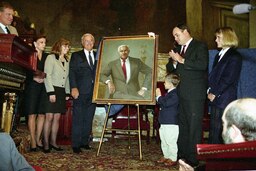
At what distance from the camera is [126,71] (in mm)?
4754

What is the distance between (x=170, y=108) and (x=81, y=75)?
1700 millimetres

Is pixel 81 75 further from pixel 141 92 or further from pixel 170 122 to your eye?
pixel 170 122

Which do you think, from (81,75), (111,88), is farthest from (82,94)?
(111,88)

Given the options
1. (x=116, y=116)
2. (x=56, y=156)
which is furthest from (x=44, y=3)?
(x=56, y=156)

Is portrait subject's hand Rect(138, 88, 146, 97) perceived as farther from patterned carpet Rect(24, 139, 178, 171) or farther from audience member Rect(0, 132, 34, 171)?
audience member Rect(0, 132, 34, 171)

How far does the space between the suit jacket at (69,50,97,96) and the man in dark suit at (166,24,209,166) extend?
166 centimetres

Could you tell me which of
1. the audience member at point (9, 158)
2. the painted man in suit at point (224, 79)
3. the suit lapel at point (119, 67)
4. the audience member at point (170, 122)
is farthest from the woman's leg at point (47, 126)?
the audience member at point (9, 158)

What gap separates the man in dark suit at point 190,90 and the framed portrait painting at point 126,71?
0.55m

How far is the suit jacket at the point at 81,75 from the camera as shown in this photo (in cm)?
521

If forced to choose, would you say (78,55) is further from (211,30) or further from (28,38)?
(211,30)

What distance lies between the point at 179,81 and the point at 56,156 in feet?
6.68

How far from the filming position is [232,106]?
4.15 ft

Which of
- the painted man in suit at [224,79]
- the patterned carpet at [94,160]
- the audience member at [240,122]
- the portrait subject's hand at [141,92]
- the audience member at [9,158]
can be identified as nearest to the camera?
the audience member at [240,122]

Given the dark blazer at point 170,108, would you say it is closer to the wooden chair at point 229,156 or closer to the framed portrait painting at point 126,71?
the framed portrait painting at point 126,71
